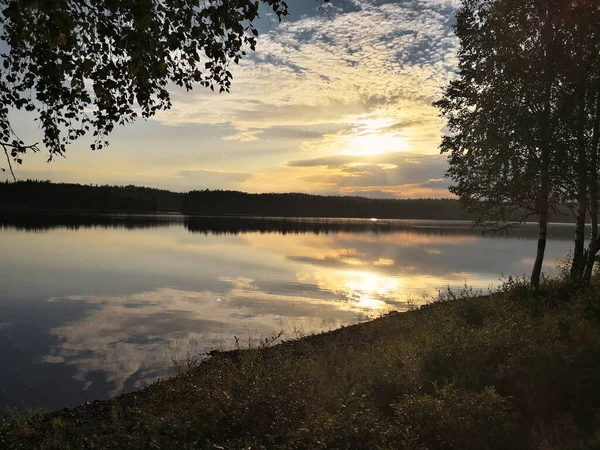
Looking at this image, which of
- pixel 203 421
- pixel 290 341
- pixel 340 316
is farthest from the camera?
pixel 340 316

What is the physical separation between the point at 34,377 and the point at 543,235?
20576 millimetres

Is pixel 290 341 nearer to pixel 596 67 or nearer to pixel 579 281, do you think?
pixel 579 281

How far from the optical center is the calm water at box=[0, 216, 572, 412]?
1292 centimetres

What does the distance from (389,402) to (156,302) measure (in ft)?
56.7

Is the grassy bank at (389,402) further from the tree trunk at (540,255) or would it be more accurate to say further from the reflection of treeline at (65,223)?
the reflection of treeline at (65,223)

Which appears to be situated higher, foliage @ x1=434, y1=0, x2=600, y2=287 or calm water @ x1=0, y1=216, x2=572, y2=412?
foliage @ x1=434, y1=0, x2=600, y2=287

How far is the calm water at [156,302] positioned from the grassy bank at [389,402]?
2.82 metres

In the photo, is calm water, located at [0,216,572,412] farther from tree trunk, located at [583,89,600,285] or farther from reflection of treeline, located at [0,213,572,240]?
reflection of treeline, located at [0,213,572,240]

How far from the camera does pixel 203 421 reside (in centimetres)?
732

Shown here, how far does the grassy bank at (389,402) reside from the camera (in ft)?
22.5

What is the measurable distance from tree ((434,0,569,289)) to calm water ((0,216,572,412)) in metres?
8.91

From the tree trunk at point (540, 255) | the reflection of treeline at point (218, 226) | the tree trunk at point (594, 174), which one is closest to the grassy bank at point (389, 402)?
the tree trunk at point (540, 255)

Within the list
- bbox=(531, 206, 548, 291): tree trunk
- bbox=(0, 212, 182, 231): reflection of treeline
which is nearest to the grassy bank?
bbox=(531, 206, 548, 291): tree trunk

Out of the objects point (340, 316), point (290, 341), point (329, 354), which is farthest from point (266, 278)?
point (329, 354)
